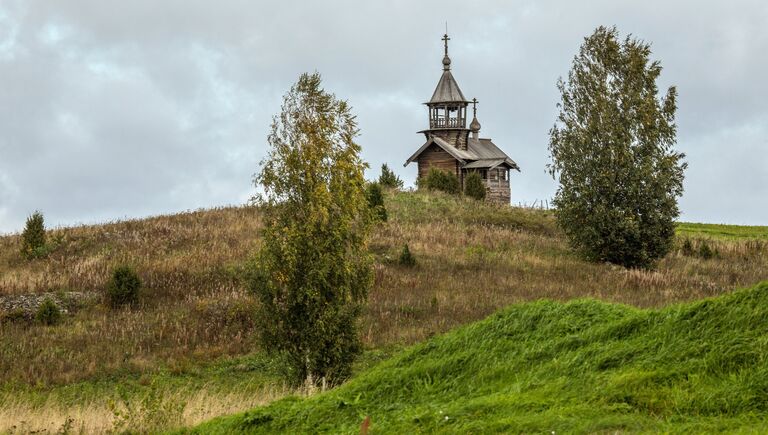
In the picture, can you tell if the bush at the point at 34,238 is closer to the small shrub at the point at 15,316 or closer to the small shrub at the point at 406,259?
the small shrub at the point at 15,316

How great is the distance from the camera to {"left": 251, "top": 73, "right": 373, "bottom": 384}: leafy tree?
1589cm

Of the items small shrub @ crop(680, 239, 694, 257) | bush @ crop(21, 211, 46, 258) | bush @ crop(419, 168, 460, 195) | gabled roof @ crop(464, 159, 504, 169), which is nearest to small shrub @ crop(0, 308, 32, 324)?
bush @ crop(21, 211, 46, 258)

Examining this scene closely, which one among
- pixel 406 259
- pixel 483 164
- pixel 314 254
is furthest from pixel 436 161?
pixel 314 254

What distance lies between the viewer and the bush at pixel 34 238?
32438 millimetres

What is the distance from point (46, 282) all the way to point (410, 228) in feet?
54.0

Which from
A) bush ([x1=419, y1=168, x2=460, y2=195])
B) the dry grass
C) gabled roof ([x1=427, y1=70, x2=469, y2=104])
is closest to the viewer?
the dry grass

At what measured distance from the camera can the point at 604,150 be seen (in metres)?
36.2

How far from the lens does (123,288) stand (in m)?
25.3

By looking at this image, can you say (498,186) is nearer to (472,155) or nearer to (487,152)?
(472,155)

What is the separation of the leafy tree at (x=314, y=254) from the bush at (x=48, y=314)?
10.6m

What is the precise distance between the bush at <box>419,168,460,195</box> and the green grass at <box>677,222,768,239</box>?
47.4 feet

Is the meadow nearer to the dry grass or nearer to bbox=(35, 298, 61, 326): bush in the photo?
the dry grass

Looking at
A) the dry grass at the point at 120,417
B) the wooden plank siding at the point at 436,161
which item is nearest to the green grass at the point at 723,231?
the wooden plank siding at the point at 436,161

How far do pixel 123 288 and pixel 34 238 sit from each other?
9632 mm
